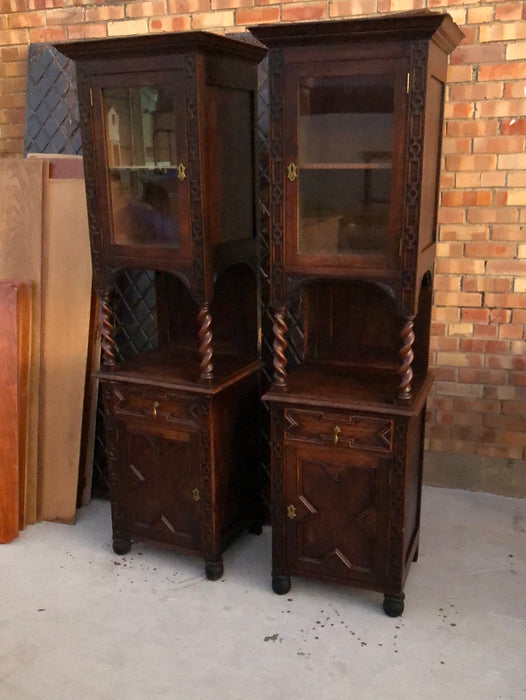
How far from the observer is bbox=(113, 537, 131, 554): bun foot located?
9.28 feet

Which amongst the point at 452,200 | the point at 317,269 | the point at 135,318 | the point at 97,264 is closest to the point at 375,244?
the point at 317,269

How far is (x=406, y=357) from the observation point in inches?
88.1

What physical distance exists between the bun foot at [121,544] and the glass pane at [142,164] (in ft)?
4.13

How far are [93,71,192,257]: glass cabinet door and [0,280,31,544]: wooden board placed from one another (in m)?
0.67

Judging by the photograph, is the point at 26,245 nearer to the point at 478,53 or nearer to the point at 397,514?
the point at 397,514

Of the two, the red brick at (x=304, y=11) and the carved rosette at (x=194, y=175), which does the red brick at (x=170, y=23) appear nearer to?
the red brick at (x=304, y=11)

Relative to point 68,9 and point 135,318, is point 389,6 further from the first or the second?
point 135,318

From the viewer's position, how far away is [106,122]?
2.45 meters

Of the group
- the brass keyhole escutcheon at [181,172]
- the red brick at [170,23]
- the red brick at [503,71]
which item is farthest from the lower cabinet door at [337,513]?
the red brick at [170,23]

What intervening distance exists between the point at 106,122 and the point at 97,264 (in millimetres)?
532

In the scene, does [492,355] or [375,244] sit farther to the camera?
[492,355]

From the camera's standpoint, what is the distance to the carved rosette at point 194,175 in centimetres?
222

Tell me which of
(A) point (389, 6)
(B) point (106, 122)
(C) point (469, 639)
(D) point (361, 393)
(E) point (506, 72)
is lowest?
(C) point (469, 639)

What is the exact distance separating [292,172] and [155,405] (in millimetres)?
1049
